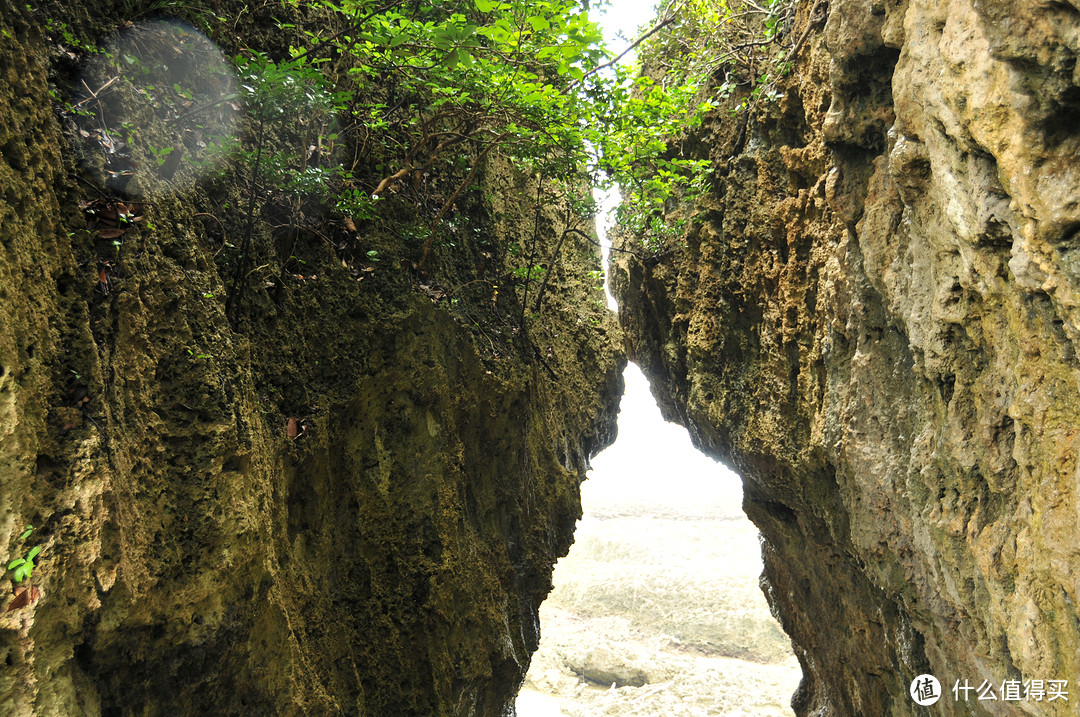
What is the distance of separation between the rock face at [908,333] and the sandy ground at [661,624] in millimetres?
5081

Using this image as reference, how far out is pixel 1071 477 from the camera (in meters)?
2.54

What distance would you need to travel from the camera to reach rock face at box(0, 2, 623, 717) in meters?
2.41

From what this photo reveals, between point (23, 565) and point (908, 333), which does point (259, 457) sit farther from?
point (908, 333)

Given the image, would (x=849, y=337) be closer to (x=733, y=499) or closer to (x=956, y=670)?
(x=956, y=670)

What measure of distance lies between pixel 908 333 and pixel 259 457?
4.05m
